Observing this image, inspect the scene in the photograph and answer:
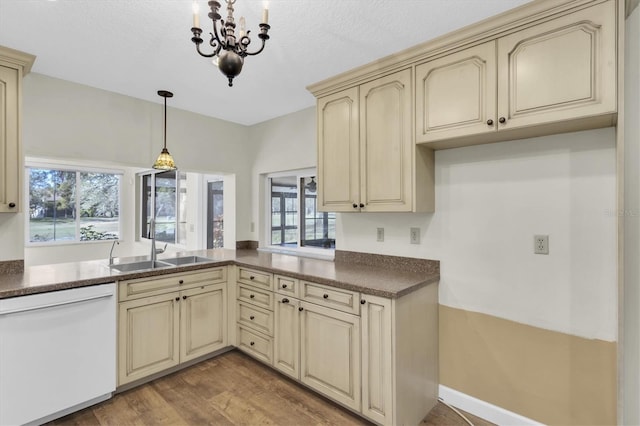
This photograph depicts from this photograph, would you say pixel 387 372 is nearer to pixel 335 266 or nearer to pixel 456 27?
pixel 335 266

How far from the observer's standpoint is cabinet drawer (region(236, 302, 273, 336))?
8.69 feet

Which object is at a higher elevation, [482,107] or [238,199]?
[482,107]

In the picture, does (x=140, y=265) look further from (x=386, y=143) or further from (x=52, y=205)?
(x=52, y=205)

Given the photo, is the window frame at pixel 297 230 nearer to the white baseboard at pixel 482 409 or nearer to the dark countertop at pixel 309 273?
the dark countertop at pixel 309 273

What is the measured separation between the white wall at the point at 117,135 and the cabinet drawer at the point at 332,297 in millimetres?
1871

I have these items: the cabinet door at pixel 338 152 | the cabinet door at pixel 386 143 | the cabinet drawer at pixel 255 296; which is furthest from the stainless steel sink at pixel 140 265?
the cabinet door at pixel 386 143

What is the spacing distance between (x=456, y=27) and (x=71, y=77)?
2946mm

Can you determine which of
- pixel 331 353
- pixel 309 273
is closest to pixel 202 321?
pixel 309 273

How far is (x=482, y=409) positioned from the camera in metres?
2.11

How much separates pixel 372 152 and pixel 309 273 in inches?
40.2

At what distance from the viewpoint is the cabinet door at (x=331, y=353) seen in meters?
2.05

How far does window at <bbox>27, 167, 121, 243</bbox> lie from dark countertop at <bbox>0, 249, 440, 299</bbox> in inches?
105

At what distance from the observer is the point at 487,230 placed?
2.12 meters

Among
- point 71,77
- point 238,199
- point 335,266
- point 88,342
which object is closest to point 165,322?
point 88,342
